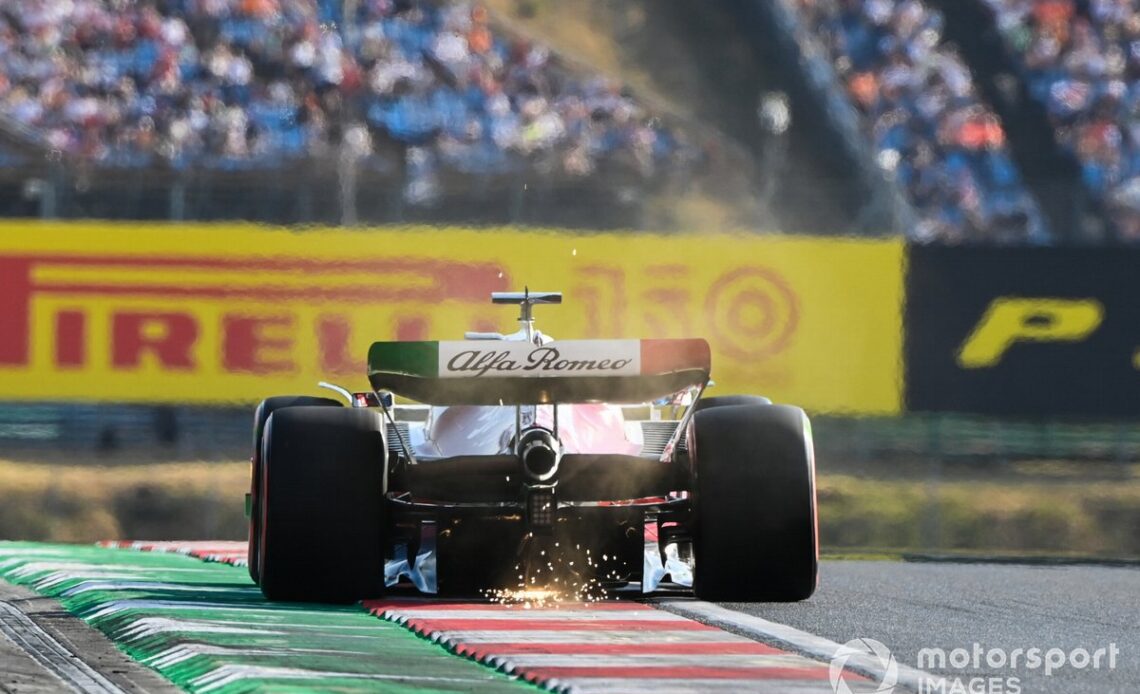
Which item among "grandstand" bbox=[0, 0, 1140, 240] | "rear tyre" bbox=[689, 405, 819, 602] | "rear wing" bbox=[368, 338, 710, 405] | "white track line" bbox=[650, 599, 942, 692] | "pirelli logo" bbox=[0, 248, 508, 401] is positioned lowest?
"white track line" bbox=[650, 599, 942, 692]

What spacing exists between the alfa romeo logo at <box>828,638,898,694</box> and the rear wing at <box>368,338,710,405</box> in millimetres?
1361

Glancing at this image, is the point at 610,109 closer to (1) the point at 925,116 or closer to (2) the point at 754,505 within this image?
(1) the point at 925,116

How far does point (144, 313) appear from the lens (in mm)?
14562

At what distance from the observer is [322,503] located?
7.31m

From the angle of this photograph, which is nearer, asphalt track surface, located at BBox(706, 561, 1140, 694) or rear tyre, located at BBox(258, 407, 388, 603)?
asphalt track surface, located at BBox(706, 561, 1140, 694)

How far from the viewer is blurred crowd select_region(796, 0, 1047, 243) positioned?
63.4 ft

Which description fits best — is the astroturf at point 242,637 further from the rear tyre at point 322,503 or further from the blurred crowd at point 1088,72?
the blurred crowd at point 1088,72

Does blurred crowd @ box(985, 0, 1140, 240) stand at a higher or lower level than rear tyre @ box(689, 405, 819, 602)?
higher

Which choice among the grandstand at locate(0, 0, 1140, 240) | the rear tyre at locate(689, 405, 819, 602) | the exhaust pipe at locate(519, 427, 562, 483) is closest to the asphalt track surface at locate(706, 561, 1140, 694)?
the rear tyre at locate(689, 405, 819, 602)

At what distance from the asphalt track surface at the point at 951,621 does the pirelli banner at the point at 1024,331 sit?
3872mm

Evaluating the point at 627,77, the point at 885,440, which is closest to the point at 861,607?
the point at 885,440

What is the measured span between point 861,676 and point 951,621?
2.03 m

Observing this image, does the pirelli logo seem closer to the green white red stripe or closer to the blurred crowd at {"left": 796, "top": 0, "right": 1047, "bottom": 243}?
the green white red stripe

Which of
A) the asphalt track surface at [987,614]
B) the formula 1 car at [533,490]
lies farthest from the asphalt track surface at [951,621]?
the formula 1 car at [533,490]
